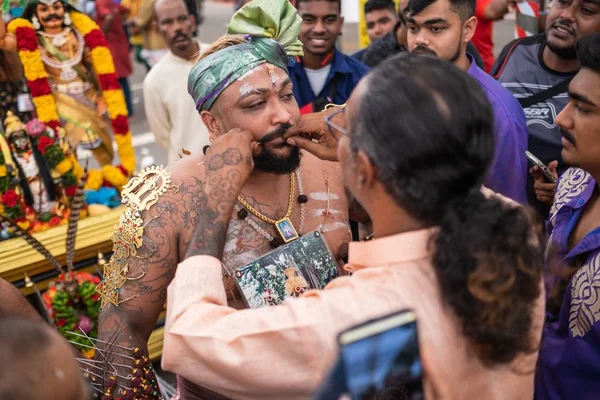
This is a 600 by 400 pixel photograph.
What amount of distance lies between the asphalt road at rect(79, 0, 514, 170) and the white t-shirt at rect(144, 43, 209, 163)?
0.09 meters

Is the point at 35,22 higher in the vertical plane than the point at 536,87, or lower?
higher

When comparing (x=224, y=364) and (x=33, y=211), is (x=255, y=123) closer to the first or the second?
(x=224, y=364)

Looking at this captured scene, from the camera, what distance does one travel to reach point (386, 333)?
106 centimetres

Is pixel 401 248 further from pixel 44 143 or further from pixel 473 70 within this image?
pixel 44 143

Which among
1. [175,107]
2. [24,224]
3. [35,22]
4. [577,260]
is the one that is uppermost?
[35,22]

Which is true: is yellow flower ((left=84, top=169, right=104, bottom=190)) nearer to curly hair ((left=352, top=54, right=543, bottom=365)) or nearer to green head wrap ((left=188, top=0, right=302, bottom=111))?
green head wrap ((left=188, top=0, right=302, bottom=111))

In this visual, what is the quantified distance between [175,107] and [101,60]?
668 millimetres

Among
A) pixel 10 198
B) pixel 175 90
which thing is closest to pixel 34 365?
pixel 10 198

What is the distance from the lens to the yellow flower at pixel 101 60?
14.7 feet

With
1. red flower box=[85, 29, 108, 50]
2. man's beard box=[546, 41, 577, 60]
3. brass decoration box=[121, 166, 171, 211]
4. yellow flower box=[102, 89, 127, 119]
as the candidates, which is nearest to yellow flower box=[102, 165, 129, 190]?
yellow flower box=[102, 89, 127, 119]

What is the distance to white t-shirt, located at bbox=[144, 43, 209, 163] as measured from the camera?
4547 millimetres

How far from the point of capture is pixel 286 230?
231 cm

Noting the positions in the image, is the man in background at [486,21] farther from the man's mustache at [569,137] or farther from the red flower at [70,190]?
the red flower at [70,190]

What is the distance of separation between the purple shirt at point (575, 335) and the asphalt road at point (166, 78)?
7.18ft
